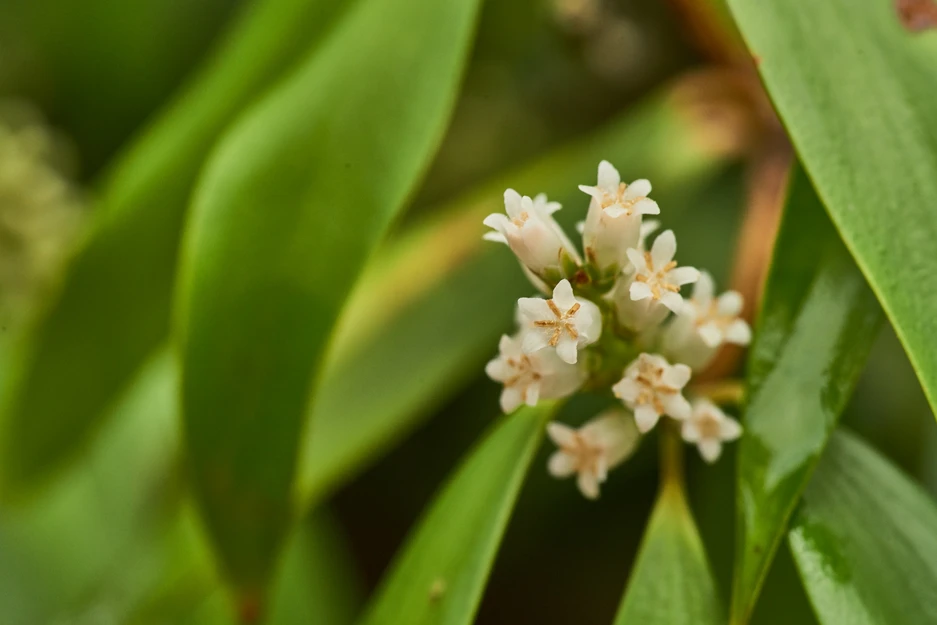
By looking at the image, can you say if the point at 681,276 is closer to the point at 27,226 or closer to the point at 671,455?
the point at 671,455

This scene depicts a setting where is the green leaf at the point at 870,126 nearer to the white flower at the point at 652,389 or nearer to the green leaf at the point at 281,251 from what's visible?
the white flower at the point at 652,389

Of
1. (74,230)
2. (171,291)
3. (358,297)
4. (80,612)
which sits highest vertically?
(74,230)

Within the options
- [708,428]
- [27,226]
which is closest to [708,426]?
[708,428]

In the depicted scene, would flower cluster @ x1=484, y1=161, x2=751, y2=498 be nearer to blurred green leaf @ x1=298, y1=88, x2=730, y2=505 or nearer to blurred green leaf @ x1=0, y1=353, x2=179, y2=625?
blurred green leaf @ x1=298, y1=88, x2=730, y2=505

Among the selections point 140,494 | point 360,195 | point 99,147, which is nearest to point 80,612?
point 140,494

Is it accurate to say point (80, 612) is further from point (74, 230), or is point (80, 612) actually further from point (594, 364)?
point (594, 364)

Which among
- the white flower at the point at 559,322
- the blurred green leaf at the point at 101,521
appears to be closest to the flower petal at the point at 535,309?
the white flower at the point at 559,322
